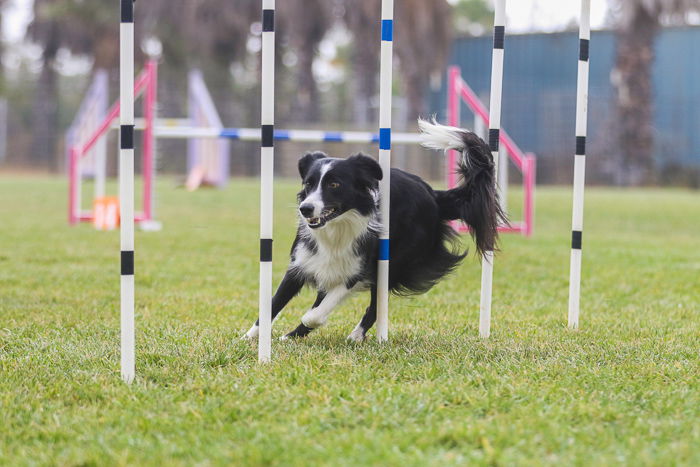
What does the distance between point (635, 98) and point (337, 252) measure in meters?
21.3

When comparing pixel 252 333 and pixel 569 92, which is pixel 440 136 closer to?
pixel 252 333

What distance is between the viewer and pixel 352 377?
3172 mm

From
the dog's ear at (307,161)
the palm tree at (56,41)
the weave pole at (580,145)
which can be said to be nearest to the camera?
the dog's ear at (307,161)

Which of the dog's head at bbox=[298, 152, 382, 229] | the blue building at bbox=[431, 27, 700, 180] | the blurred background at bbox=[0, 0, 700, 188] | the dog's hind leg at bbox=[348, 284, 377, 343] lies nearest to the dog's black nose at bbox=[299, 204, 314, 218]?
the dog's head at bbox=[298, 152, 382, 229]

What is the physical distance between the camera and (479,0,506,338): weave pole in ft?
12.9

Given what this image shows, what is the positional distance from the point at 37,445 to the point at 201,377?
784 mm

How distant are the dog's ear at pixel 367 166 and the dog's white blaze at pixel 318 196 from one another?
0.39ft

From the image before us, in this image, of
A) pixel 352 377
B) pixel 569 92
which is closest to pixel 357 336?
pixel 352 377

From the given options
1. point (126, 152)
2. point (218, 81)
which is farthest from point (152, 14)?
point (126, 152)

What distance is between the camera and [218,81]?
29.0 meters

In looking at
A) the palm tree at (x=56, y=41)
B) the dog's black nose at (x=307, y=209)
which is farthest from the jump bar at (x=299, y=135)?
the palm tree at (x=56, y=41)

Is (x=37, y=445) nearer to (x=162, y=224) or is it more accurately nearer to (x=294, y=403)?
(x=294, y=403)

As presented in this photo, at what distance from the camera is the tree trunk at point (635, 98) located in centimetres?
2305

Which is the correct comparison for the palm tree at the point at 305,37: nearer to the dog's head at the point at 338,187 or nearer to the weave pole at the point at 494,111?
the weave pole at the point at 494,111
